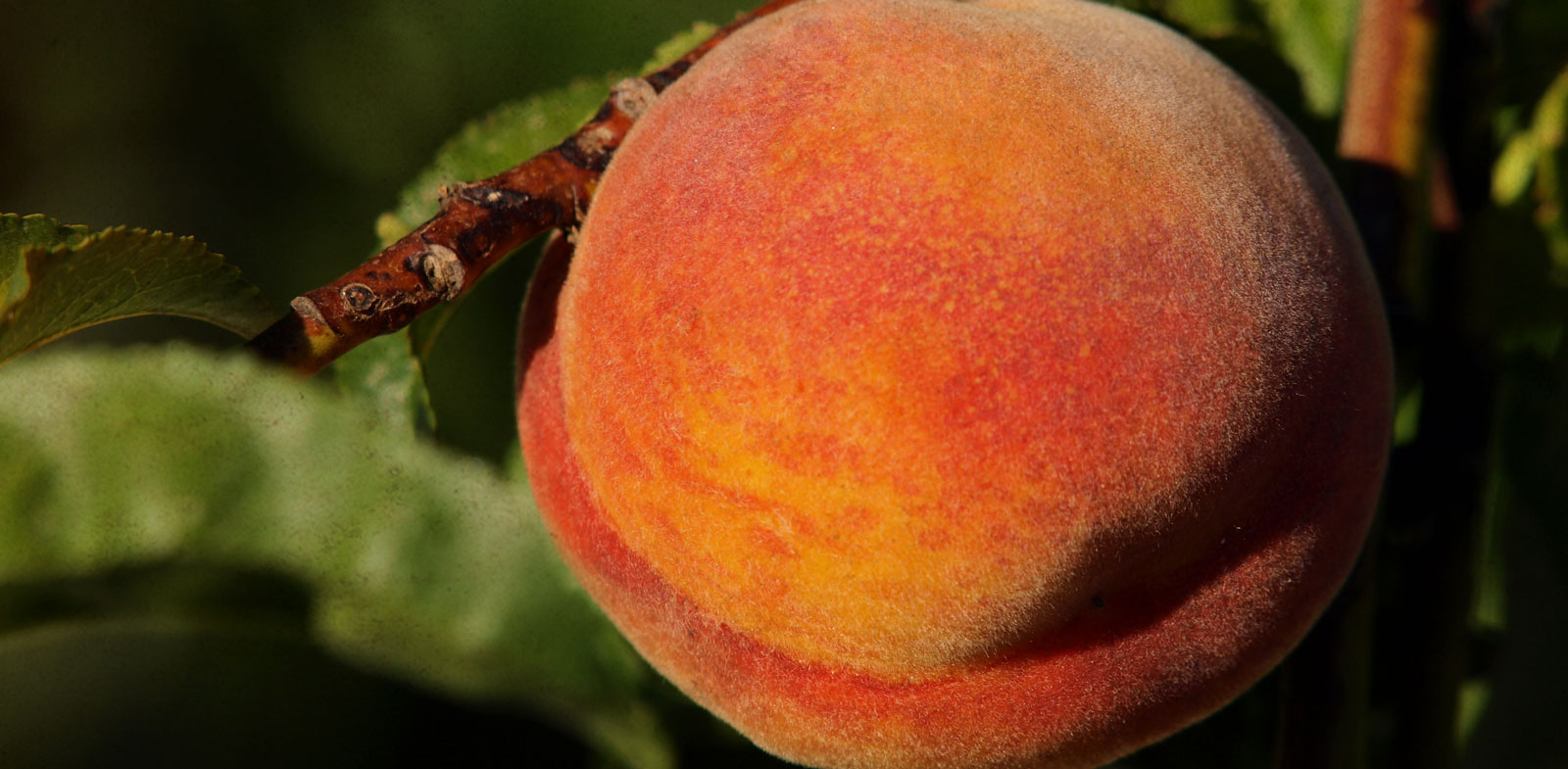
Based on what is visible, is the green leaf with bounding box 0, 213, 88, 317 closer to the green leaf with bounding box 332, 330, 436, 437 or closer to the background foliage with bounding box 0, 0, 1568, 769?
the background foliage with bounding box 0, 0, 1568, 769

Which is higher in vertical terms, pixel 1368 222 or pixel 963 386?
pixel 963 386

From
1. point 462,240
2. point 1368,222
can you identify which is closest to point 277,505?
point 462,240

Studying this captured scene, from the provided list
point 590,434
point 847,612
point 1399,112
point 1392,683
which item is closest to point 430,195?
point 590,434

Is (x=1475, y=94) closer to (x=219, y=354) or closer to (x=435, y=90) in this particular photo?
(x=219, y=354)

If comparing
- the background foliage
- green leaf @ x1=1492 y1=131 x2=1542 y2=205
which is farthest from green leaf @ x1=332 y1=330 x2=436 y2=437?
green leaf @ x1=1492 y1=131 x2=1542 y2=205

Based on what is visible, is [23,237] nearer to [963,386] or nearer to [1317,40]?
[963,386]

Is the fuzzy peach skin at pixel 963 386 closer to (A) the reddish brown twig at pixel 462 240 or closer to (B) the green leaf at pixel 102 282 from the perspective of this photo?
(A) the reddish brown twig at pixel 462 240

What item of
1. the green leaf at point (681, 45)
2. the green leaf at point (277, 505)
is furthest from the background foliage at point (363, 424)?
the green leaf at point (681, 45)
